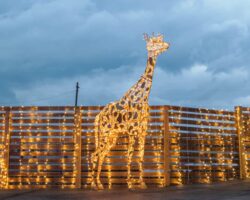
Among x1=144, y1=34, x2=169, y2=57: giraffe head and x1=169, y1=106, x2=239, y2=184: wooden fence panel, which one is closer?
x1=144, y1=34, x2=169, y2=57: giraffe head

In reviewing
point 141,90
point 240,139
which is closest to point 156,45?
point 141,90

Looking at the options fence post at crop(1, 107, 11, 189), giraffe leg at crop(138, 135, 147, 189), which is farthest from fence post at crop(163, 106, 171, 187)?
fence post at crop(1, 107, 11, 189)

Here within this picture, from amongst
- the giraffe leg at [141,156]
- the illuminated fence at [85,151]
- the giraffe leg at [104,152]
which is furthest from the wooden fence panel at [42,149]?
the giraffe leg at [141,156]

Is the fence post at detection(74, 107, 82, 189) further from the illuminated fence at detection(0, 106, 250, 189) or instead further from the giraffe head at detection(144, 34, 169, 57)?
the giraffe head at detection(144, 34, 169, 57)

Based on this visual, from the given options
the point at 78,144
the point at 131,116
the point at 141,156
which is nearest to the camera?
the point at 131,116

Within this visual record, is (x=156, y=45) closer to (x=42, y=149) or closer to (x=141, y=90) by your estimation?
(x=141, y=90)

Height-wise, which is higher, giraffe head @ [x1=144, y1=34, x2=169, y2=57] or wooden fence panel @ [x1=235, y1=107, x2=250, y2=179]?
giraffe head @ [x1=144, y1=34, x2=169, y2=57]

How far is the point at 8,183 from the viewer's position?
11.5 m

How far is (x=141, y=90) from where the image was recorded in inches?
406

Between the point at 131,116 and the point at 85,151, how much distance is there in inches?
85.3

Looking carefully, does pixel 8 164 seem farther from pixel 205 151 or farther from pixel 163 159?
pixel 205 151

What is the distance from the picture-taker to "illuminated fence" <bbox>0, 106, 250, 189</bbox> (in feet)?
37.7

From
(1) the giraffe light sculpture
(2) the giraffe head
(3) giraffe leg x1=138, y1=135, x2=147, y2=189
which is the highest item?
(2) the giraffe head

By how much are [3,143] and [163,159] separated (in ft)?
15.2
